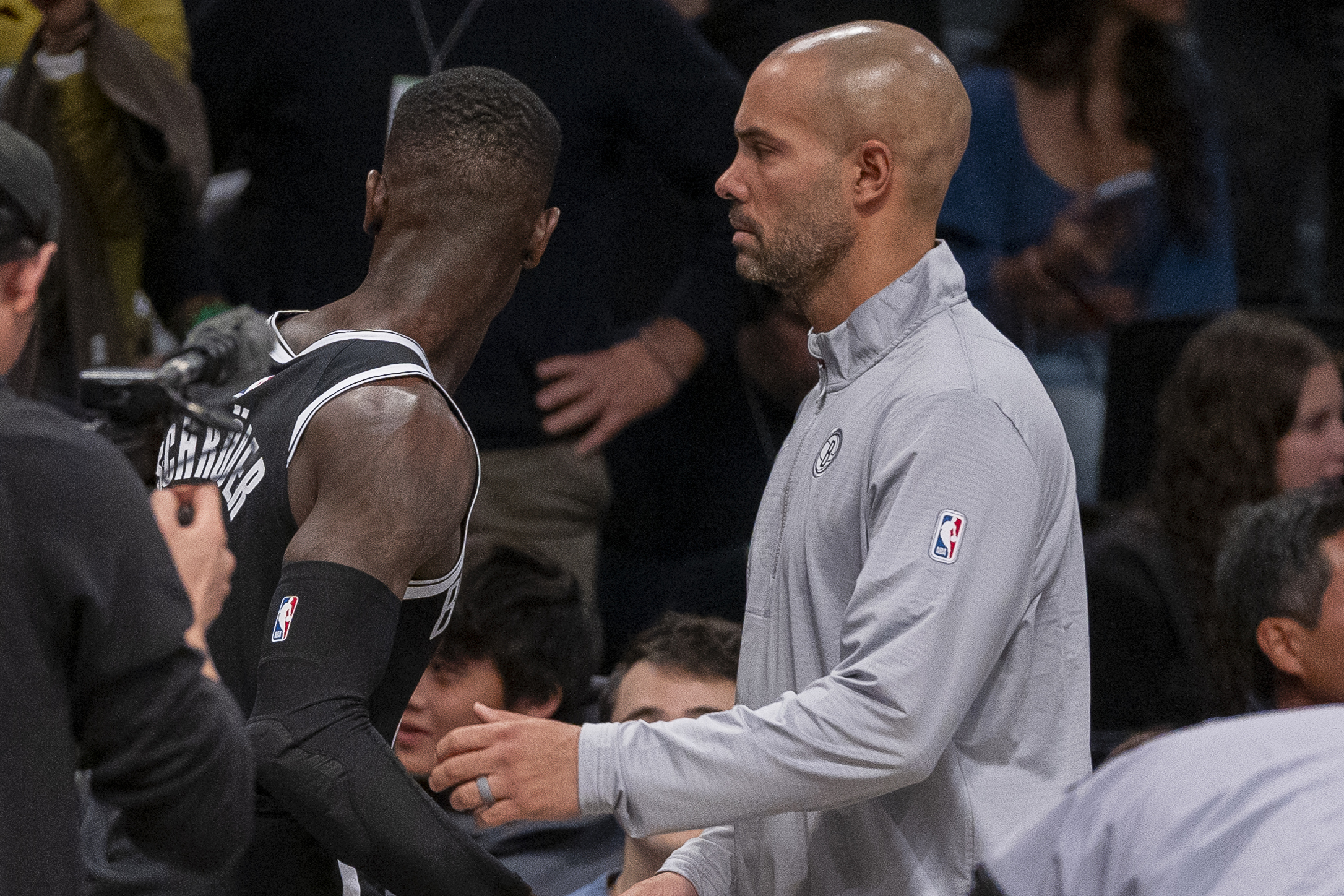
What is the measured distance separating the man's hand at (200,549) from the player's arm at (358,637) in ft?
0.90

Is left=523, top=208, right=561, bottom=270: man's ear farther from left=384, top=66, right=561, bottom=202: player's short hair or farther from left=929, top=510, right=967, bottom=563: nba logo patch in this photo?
left=929, top=510, right=967, bottom=563: nba logo patch

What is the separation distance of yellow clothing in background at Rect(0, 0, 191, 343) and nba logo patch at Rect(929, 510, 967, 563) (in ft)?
6.64

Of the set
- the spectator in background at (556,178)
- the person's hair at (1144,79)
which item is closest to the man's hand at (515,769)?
the spectator in background at (556,178)

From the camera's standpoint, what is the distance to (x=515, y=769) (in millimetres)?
1625

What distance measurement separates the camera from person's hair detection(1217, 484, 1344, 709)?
107 inches

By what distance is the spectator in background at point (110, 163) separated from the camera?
2951 mm

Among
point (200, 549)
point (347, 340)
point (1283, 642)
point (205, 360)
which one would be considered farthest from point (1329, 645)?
point (200, 549)

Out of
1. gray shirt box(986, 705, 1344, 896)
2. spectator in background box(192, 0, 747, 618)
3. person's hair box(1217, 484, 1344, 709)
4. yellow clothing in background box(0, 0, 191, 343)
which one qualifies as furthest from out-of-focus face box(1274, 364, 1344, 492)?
yellow clothing in background box(0, 0, 191, 343)

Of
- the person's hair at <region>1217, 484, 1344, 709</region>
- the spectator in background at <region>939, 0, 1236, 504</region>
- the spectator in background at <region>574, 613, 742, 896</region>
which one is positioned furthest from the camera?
the spectator in background at <region>939, 0, 1236, 504</region>

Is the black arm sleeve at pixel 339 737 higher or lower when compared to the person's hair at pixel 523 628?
higher

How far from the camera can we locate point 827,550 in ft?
5.70

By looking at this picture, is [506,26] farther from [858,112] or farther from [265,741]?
[265,741]

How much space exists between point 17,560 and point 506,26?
2.11 meters

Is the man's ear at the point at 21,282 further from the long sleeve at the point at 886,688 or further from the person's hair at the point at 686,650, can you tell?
the person's hair at the point at 686,650
